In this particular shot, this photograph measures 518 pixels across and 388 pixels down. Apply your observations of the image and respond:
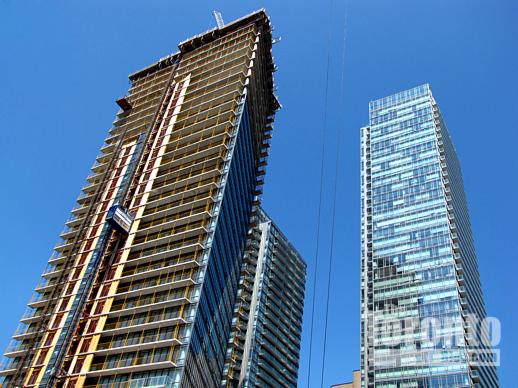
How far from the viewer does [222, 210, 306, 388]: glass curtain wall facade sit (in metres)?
128

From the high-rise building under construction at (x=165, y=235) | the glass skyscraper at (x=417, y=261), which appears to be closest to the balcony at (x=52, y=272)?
the high-rise building under construction at (x=165, y=235)

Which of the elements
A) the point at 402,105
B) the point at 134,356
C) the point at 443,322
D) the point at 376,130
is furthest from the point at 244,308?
the point at 402,105

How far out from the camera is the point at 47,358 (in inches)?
3381

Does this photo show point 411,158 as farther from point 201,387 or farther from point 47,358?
point 47,358

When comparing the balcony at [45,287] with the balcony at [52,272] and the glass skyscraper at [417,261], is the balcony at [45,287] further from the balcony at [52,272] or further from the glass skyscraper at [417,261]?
Answer: the glass skyscraper at [417,261]

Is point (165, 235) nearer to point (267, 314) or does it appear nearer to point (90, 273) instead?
point (90, 273)

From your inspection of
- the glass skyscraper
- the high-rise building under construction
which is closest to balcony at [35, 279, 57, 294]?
the high-rise building under construction

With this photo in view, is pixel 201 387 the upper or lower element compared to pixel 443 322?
lower

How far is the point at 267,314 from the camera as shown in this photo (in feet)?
493

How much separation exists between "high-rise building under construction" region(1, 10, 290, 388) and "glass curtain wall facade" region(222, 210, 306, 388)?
21.7 metres

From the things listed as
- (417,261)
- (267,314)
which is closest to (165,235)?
(267,314)

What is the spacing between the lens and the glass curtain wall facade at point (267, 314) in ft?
420

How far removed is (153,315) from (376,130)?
4277 inches

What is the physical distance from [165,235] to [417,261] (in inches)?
2725
